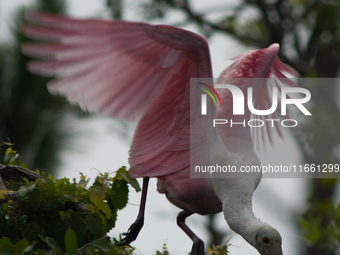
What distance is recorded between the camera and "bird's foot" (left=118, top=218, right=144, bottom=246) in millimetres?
3178

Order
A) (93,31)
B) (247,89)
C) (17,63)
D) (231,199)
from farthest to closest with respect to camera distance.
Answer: (17,63) → (247,89) → (231,199) → (93,31)

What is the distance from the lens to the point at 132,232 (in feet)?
10.5

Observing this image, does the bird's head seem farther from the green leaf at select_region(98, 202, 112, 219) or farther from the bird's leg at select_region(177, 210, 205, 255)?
the green leaf at select_region(98, 202, 112, 219)

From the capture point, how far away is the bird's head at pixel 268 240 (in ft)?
9.73

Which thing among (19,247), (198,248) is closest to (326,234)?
(198,248)

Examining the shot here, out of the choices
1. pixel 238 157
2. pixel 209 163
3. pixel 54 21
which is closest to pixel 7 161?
pixel 54 21

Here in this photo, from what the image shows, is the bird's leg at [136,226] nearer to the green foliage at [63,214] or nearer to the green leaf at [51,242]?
the green foliage at [63,214]

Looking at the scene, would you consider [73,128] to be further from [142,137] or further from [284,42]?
[142,137]

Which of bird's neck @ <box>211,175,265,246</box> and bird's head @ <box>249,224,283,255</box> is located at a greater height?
bird's neck @ <box>211,175,265,246</box>

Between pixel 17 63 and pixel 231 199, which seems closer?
pixel 231 199

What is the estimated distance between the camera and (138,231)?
3.23m

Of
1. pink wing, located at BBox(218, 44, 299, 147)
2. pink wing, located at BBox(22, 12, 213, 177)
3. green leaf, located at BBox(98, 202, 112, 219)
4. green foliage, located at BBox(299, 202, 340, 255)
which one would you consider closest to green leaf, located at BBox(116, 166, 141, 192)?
green leaf, located at BBox(98, 202, 112, 219)

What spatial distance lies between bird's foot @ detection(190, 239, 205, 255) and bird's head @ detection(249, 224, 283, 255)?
0.35 m

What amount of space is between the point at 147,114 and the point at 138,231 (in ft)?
2.51
